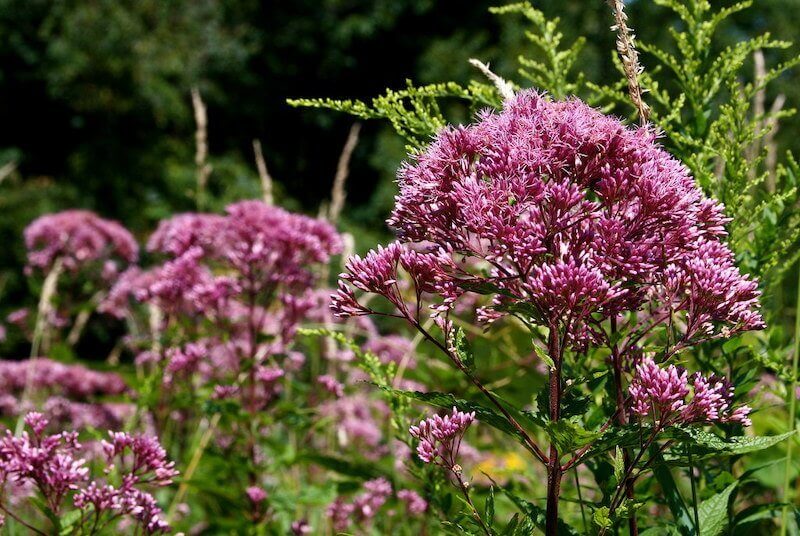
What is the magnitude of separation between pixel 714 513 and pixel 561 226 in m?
0.49

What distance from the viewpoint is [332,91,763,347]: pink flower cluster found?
3.66ft

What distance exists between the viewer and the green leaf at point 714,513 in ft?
3.95

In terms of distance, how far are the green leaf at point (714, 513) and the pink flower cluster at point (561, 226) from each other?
0.78ft

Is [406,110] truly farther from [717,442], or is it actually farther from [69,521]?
[69,521]

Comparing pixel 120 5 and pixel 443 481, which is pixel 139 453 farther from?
pixel 120 5

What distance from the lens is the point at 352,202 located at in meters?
17.4

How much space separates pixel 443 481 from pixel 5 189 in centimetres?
1167

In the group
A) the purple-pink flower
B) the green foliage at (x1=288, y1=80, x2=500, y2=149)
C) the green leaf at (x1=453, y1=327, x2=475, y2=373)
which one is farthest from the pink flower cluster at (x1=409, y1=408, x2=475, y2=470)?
the purple-pink flower

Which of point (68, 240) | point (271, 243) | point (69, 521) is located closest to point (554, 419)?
point (69, 521)

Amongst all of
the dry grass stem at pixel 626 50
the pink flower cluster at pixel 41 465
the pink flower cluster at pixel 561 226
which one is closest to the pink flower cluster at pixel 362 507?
the pink flower cluster at pixel 41 465

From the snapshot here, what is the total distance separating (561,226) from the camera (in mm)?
1131

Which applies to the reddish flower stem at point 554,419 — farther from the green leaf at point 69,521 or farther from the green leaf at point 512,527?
the green leaf at point 69,521

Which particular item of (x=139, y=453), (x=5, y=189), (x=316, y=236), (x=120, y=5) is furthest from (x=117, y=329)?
(x=139, y=453)

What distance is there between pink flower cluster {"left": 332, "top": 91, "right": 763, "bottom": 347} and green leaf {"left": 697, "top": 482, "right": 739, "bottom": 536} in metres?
0.24
